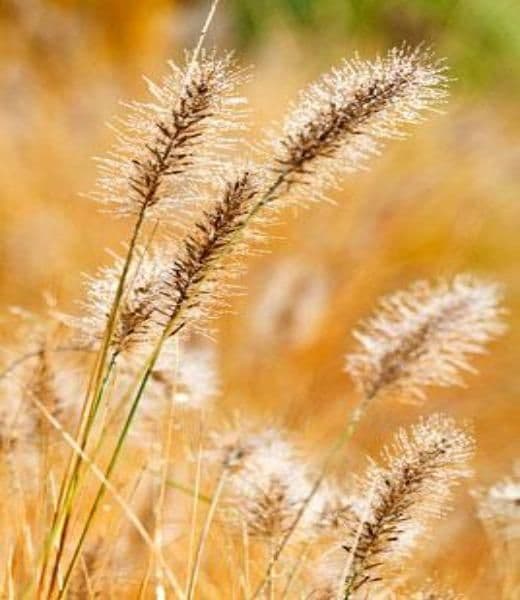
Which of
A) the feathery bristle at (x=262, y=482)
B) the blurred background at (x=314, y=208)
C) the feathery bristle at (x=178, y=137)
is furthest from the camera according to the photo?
the blurred background at (x=314, y=208)

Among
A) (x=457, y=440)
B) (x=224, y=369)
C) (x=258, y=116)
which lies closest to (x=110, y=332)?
(x=457, y=440)

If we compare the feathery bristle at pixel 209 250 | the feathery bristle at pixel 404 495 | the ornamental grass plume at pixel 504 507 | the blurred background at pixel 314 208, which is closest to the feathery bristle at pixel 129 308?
the feathery bristle at pixel 209 250

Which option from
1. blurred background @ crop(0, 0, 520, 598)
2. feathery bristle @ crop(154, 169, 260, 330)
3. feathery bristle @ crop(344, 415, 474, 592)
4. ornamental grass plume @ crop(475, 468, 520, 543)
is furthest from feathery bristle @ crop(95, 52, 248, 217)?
blurred background @ crop(0, 0, 520, 598)

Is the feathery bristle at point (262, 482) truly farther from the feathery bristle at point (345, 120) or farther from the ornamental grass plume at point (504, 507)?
the feathery bristle at point (345, 120)

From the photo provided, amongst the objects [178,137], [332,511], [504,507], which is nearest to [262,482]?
[332,511]

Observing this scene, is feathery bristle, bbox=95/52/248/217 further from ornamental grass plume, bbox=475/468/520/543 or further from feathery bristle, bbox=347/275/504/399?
ornamental grass plume, bbox=475/468/520/543

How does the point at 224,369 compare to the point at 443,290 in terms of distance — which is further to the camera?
the point at 224,369

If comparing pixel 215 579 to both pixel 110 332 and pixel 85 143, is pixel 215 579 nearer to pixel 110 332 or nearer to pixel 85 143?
pixel 110 332
